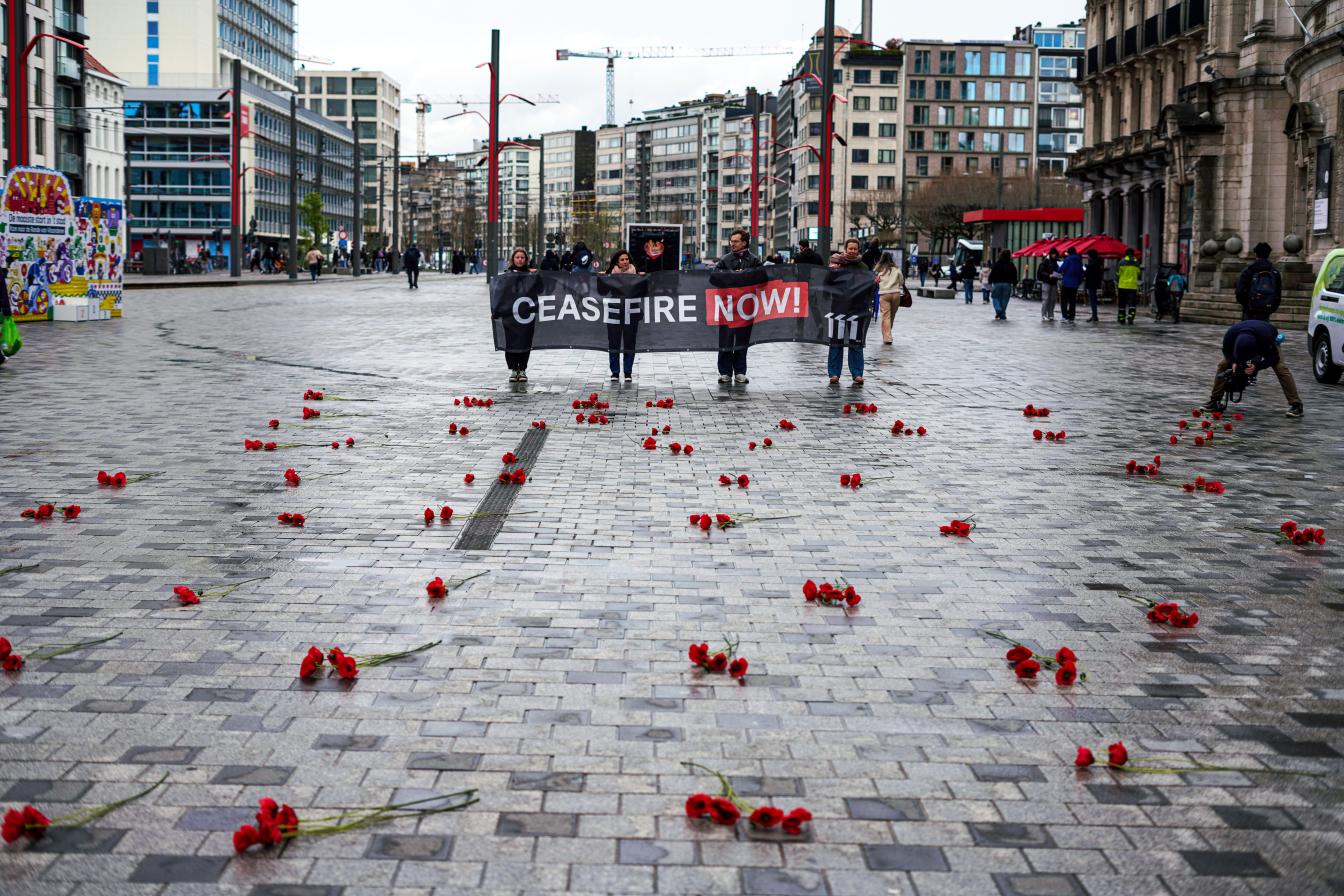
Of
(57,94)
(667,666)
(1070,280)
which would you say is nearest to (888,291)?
(1070,280)

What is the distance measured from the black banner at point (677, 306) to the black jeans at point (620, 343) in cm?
2

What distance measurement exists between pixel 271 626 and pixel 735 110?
19796cm

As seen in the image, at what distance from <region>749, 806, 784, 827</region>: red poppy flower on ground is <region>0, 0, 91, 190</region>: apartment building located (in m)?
77.1

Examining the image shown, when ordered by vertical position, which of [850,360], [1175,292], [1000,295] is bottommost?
Answer: [850,360]

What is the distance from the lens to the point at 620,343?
18844 mm

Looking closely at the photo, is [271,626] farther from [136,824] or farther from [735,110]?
[735,110]

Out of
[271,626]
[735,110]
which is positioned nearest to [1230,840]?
[271,626]

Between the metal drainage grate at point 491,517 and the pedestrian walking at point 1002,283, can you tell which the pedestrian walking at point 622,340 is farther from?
the pedestrian walking at point 1002,283

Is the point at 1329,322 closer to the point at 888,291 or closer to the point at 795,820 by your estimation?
the point at 888,291

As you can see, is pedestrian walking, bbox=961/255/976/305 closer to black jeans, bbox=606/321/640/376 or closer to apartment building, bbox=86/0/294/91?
black jeans, bbox=606/321/640/376

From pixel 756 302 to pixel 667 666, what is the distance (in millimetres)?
13962

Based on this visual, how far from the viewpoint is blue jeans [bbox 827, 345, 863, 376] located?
60.7ft

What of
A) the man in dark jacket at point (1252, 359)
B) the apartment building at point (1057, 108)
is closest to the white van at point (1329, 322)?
the man in dark jacket at point (1252, 359)

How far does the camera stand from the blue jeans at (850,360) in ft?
60.7
